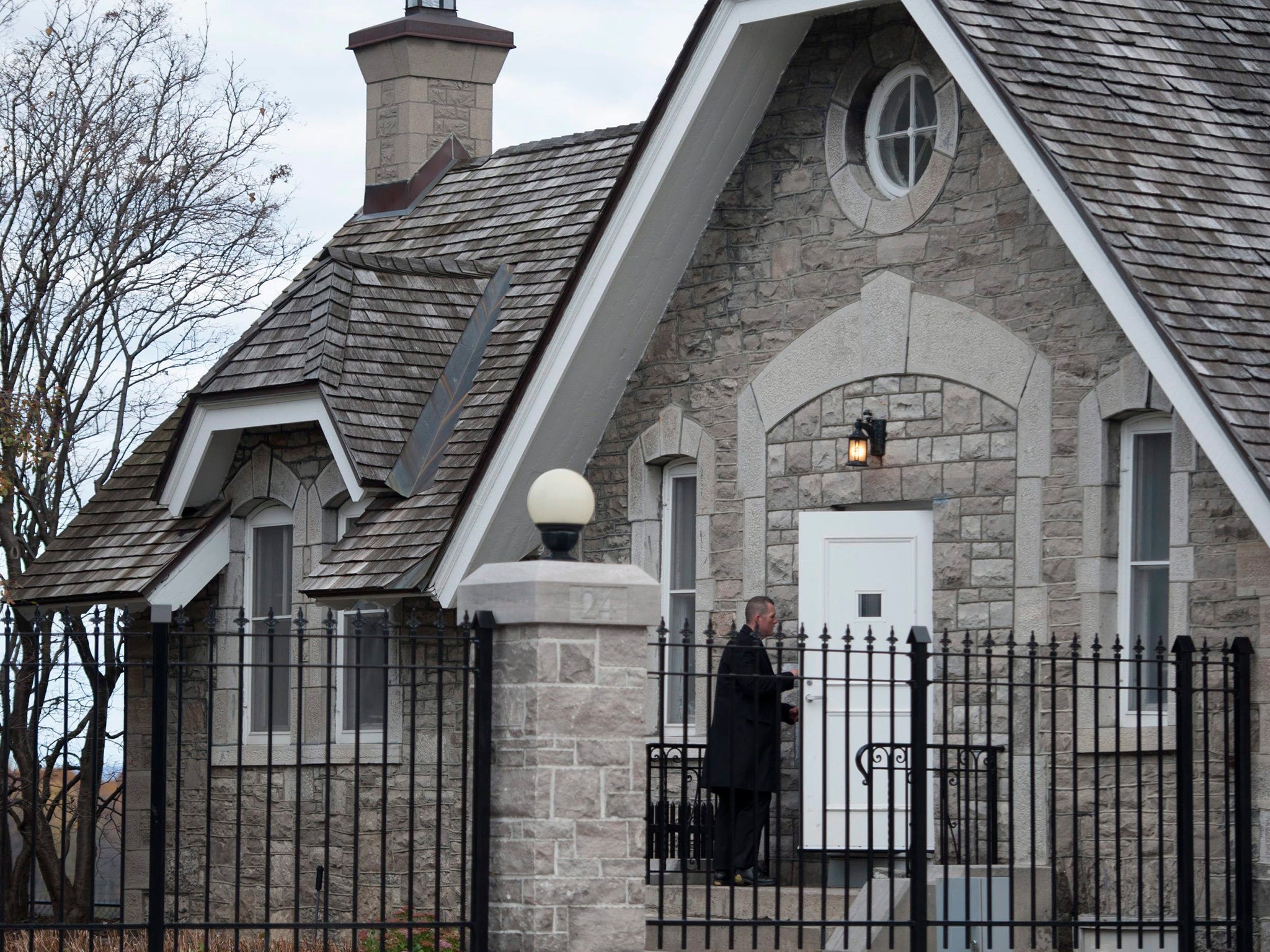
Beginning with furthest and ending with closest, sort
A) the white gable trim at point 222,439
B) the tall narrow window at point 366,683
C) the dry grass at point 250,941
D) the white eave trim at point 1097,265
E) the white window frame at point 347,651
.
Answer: the tall narrow window at point 366,683
the white window frame at point 347,651
the white gable trim at point 222,439
the dry grass at point 250,941
the white eave trim at point 1097,265

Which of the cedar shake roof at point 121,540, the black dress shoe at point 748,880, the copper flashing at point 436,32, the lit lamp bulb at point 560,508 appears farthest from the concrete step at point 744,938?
the copper flashing at point 436,32

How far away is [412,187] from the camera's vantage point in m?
19.8

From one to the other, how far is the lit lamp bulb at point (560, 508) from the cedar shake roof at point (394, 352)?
4.23 meters

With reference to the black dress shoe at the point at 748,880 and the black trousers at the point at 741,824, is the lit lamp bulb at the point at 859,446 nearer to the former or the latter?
the black trousers at the point at 741,824

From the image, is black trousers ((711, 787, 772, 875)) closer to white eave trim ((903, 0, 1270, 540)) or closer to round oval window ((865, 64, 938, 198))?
white eave trim ((903, 0, 1270, 540))

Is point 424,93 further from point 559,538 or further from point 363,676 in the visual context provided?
point 559,538

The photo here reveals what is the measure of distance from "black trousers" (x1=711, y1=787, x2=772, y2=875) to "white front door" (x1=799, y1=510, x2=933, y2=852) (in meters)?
0.83

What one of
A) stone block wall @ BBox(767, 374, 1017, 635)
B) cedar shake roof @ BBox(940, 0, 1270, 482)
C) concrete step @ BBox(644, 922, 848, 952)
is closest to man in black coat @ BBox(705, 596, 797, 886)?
concrete step @ BBox(644, 922, 848, 952)

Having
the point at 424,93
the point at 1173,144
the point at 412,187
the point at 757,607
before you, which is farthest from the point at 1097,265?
the point at 424,93

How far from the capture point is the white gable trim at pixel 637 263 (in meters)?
13.6

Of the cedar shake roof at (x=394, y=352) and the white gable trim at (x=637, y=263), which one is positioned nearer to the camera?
A: the white gable trim at (x=637, y=263)

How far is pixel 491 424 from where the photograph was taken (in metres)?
15.5

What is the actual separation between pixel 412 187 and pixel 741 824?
29.4 feet

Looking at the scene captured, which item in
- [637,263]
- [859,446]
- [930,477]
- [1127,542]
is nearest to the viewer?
[1127,542]
